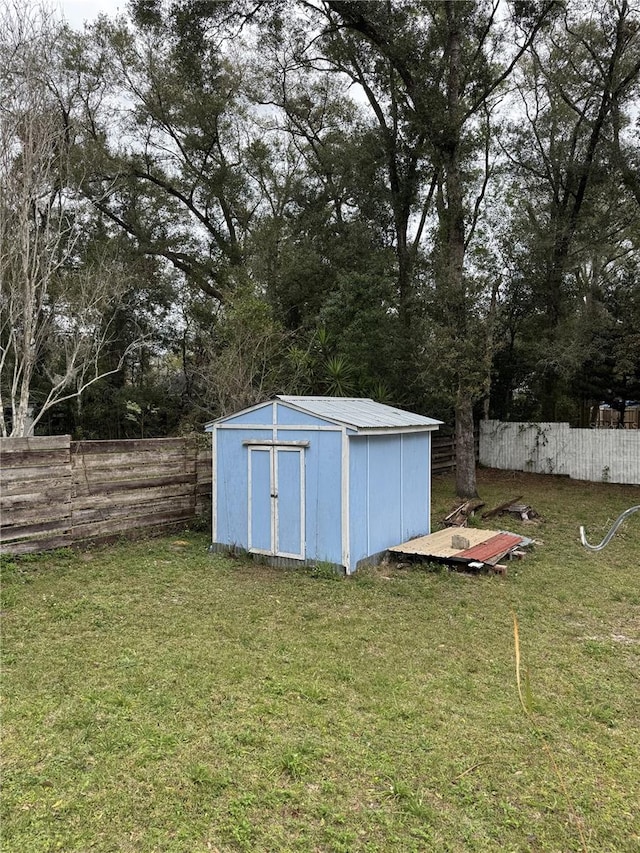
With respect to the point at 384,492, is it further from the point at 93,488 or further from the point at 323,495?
the point at 93,488

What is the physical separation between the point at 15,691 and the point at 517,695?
341 centimetres

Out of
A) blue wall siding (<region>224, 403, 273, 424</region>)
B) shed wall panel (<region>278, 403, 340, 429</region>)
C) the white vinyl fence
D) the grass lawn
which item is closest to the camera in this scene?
the grass lawn

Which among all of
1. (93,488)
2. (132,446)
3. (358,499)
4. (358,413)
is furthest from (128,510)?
(358,413)

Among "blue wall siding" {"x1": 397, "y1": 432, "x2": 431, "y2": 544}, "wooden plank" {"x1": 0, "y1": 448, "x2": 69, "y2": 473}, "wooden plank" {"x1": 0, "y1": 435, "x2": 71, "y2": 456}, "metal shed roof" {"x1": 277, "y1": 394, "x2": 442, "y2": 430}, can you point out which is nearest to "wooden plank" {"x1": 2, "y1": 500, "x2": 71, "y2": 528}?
"wooden plank" {"x1": 0, "y1": 448, "x2": 69, "y2": 473}

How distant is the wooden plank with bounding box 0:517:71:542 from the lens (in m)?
6.41

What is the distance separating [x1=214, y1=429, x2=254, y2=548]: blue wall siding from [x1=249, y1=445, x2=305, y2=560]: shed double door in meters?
0.13

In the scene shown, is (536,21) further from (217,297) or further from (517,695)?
(517,695)

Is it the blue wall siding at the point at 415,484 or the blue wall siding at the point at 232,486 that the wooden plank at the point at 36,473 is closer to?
the blue wall siding at the point at 232,486

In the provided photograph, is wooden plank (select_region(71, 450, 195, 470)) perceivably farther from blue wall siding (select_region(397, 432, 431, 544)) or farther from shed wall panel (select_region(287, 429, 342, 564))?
blue wall siding (select_region(397, 432, 431, 544))

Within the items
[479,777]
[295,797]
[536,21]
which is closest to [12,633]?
[295,797]

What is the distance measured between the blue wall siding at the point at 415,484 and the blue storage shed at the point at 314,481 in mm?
29

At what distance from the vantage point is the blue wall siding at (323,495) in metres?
6.68

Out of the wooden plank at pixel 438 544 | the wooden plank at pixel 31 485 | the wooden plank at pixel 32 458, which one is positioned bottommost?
the wooden plank at pixel 438 544

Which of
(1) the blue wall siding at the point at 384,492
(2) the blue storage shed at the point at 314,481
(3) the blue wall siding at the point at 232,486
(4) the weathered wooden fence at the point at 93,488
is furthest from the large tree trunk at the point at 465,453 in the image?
(3) the blue wall siding at the point at 232,486
